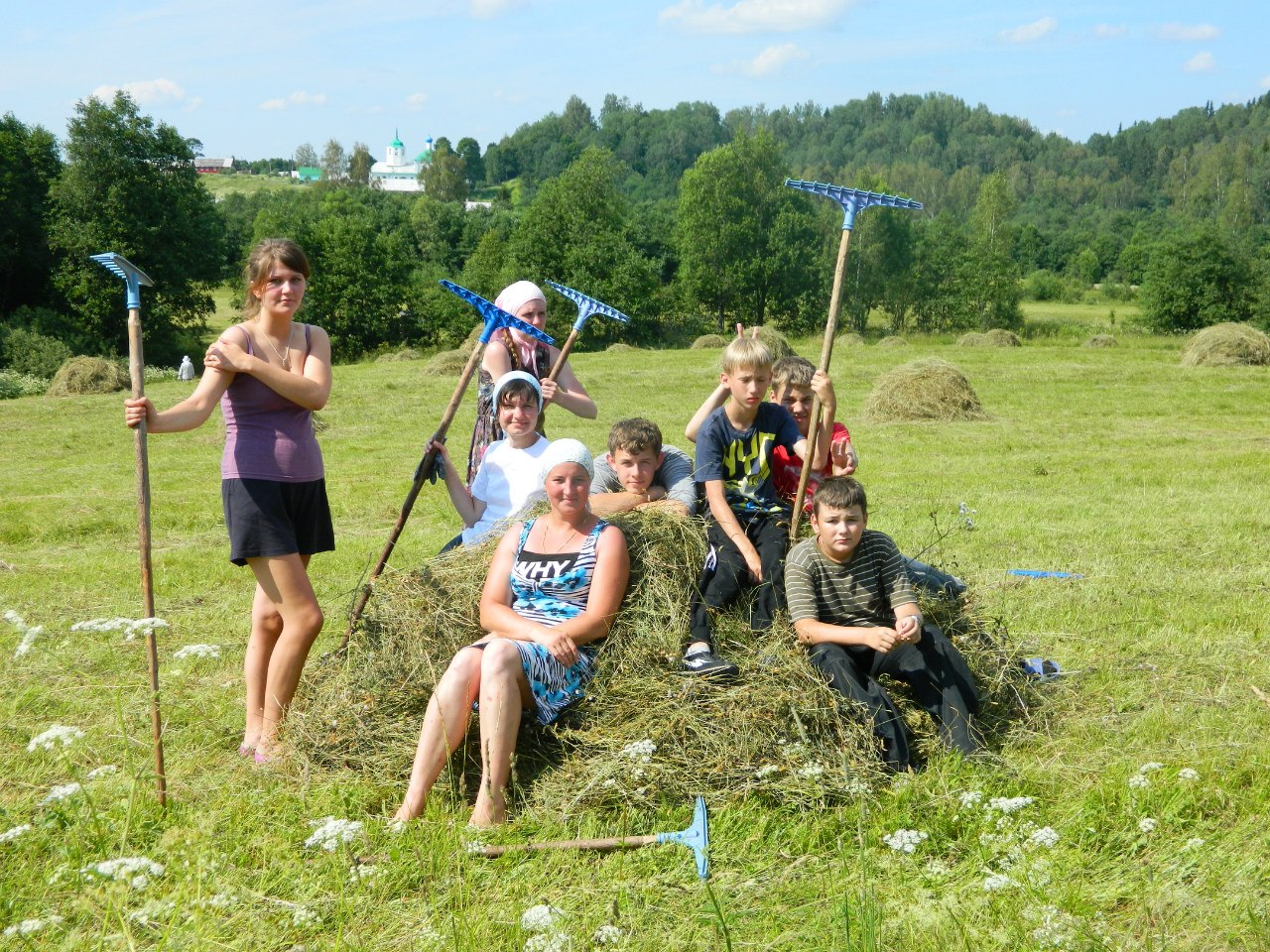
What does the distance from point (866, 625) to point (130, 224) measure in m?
38.4

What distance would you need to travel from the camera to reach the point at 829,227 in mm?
55719

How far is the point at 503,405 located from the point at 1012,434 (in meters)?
11.3

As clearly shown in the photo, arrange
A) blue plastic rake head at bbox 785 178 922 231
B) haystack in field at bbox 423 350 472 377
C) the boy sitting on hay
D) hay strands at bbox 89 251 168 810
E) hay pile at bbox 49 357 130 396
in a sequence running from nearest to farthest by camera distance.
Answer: hay strands at bbox 89 251 168 810 < blue plastic rake head at bbox 785 178 922 231 < the boy sitting on hay < hay pile at bbox 49 357 130 396 < haystack in field at bbox 423 350 472 377

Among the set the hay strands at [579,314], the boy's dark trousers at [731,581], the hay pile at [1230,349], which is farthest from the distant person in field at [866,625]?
the hay pile at [1230,349]

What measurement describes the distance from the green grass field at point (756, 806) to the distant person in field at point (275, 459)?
0.55 meters

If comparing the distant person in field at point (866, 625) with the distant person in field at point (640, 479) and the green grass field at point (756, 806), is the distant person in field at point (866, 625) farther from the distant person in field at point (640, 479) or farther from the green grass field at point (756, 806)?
the distant person in field at point (640, 479)

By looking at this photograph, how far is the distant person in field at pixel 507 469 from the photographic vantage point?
5.07m

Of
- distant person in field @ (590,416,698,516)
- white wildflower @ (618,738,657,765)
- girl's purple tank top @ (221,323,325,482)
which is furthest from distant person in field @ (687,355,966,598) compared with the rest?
girl's purple tank top @ (221,323,325,482)

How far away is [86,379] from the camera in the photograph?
72.6 feet

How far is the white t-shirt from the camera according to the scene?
5094mm

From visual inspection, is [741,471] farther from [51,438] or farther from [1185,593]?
[51,438]

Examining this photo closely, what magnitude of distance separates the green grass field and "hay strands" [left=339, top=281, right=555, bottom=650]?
822 millimetres

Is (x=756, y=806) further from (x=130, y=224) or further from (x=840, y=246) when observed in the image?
(x=130, y=224)

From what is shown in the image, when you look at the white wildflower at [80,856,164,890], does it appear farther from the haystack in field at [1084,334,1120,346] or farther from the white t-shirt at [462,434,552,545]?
the haystack in field at [1084,334,1120,346]
